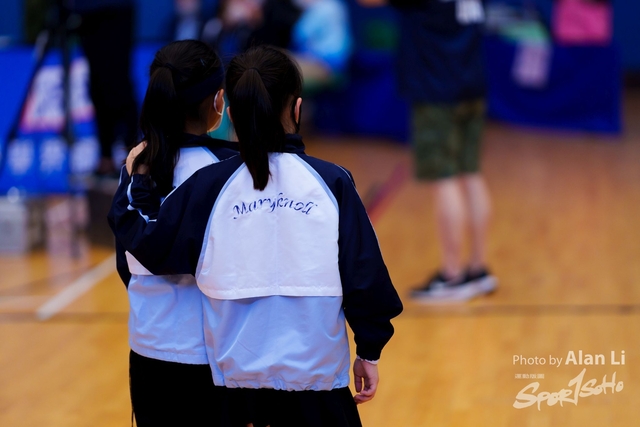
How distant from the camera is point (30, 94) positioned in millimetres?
4184

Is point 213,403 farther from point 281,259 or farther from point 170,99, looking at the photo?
point 170,99

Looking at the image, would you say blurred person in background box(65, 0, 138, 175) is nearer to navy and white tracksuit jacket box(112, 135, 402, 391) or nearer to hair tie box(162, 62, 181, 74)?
hair tie box(162, 62, 181, 74)

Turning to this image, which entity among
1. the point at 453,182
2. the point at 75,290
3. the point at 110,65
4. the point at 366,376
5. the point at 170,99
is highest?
the point at 170,99

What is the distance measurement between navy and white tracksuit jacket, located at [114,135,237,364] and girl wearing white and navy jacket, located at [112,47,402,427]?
0.07 meters

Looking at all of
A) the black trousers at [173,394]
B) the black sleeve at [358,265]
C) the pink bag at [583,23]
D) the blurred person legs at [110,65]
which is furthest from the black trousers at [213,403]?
the pink bag at [583,23]

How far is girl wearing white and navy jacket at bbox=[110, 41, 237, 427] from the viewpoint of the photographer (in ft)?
5.12

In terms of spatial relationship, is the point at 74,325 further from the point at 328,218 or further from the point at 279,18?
the point at 279,18

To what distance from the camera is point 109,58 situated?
4.12 meters

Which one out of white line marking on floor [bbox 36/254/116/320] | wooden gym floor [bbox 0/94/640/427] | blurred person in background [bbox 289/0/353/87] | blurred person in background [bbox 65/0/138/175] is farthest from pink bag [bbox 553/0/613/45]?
white line marking on floor [bbox 36/254/116/320]

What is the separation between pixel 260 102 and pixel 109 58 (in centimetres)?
290

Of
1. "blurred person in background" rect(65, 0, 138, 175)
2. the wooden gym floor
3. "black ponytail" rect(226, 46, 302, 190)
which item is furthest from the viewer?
"blurred person in background" rect(65, 0, 138, 175)

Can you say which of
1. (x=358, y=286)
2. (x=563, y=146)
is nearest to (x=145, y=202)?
(x=358, y=286)

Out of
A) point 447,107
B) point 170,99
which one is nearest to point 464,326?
point 447,107

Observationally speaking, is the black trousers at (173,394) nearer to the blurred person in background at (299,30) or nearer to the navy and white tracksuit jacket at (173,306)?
the navy and white tracksuit jacket at (173,306)
